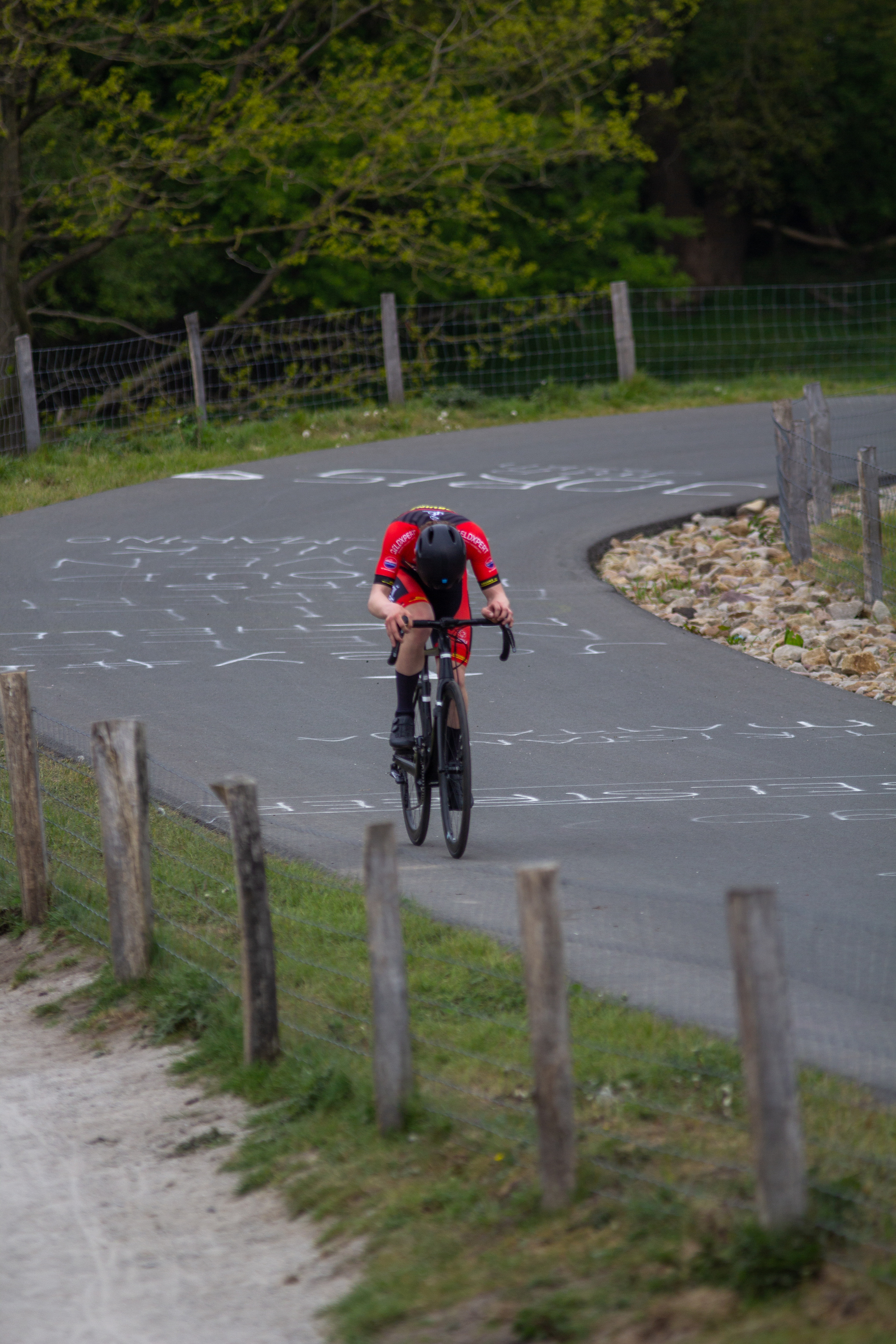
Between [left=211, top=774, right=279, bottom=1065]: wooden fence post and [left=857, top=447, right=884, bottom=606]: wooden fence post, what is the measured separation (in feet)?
27.1

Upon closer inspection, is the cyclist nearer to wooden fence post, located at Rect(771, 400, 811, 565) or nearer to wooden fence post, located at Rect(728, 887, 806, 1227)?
wooden fence post, located at Rect(728, 887, 806, 1227)

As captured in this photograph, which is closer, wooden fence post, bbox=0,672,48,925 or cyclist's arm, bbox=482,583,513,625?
cyclist's arm, bbox=482,583,513,625

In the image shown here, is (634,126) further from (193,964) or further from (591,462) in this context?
(193,964)

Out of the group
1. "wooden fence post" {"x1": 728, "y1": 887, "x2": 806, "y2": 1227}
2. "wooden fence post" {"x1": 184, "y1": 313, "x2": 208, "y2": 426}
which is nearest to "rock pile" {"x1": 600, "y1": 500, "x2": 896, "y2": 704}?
"wooden fence post" {"x1": 728, "y1": 887, "x2": 806, "y2": 1227}

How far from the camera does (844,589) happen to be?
14312 millimetres

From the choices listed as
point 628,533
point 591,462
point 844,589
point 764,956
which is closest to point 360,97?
point 591,462

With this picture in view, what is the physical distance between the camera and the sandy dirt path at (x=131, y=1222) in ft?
14.7

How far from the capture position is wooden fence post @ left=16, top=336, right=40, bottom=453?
2142 cm

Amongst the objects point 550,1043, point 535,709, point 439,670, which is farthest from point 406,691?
point 550,1043

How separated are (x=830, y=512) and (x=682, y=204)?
27088 mm

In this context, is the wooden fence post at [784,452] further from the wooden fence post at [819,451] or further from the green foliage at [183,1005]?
the green foliage at [183,1005]

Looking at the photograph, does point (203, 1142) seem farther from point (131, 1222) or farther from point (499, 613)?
point (499, 613)

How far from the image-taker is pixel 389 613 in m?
7.45

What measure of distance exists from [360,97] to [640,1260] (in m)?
25.4
